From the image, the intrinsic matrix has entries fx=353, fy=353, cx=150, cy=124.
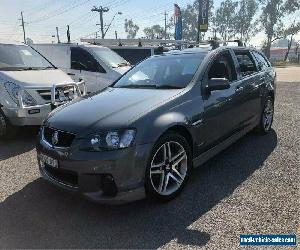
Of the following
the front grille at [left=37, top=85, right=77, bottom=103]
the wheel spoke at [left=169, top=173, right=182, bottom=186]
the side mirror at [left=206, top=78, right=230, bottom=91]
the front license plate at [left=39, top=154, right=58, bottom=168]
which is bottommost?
the wheel spoke at [left=169, top=173, right=182, bottom=186]

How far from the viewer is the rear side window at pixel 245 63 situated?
219 inches

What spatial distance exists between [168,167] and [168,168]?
1 cm

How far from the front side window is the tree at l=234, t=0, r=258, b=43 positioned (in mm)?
79559

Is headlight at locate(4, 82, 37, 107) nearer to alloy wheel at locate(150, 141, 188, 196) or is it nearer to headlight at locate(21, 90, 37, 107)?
headlight at locate(21, 90, 37, 107)

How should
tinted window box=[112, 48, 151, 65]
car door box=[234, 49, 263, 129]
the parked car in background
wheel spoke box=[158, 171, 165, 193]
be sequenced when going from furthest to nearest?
tinted window box=[112, 48, 151, 65], the parked car in background, car door box=[234, 49, 263, 129], wheel spoke box=[158, 171, 165, 193]

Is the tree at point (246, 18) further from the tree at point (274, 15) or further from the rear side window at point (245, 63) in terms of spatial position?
the rear side window at point (245, 63)

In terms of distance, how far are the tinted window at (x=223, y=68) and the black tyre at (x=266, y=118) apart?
1.48 m

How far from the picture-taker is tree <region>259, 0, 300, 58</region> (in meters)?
69.8

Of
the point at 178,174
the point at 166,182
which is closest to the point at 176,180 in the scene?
the point at 178,174

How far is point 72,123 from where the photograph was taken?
3.76 meters

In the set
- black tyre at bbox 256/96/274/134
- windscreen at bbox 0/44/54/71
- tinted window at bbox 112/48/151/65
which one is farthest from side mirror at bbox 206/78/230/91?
tinted window at bbox 112/48/151/65

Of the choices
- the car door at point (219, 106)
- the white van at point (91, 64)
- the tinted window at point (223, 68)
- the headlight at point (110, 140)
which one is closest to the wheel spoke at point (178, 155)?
the car door at point (219, 106)

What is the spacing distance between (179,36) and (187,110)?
74.0 feet

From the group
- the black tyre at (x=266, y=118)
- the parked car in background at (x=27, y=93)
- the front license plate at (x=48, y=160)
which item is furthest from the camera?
the black tyre at (x=266, y=118)
